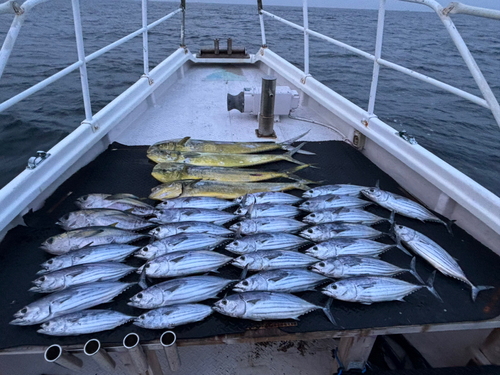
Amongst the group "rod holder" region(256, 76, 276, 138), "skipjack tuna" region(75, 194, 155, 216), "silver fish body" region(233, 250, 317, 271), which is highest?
"rod holder" region(256, 76, 276, 138)

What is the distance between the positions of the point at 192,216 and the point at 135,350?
48.1 inches

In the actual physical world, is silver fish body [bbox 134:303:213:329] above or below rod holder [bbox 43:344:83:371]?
above

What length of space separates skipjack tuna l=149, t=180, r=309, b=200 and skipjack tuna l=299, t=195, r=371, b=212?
1.20 ft

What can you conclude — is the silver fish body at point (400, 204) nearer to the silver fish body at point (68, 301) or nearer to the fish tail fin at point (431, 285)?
the fish tail fin at point (431, 285)

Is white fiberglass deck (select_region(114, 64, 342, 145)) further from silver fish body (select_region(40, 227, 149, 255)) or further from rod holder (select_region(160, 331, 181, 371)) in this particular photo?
rod holder (select_region(160, 331, 181, 371))

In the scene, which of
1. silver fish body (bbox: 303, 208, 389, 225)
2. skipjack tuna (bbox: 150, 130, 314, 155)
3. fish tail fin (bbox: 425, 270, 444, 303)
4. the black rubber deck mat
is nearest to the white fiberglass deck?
skipjack tuna (bbox: 150, 130, 314, 155)

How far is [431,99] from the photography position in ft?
43.6

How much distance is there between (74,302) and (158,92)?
4449 mm

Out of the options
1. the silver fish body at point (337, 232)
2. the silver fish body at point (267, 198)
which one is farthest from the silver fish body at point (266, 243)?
the silver fish body at point (267, 198)

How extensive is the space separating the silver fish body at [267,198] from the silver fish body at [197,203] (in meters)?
0.11

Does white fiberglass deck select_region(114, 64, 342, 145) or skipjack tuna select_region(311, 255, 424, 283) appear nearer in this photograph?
skipjack tuna select_region(311, 255, 424, 283)

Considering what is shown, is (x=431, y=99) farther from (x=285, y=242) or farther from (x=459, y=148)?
(x=285, y=242)

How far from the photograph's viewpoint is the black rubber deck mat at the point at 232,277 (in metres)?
2.07

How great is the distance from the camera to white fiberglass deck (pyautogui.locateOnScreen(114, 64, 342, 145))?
453 centimetres
